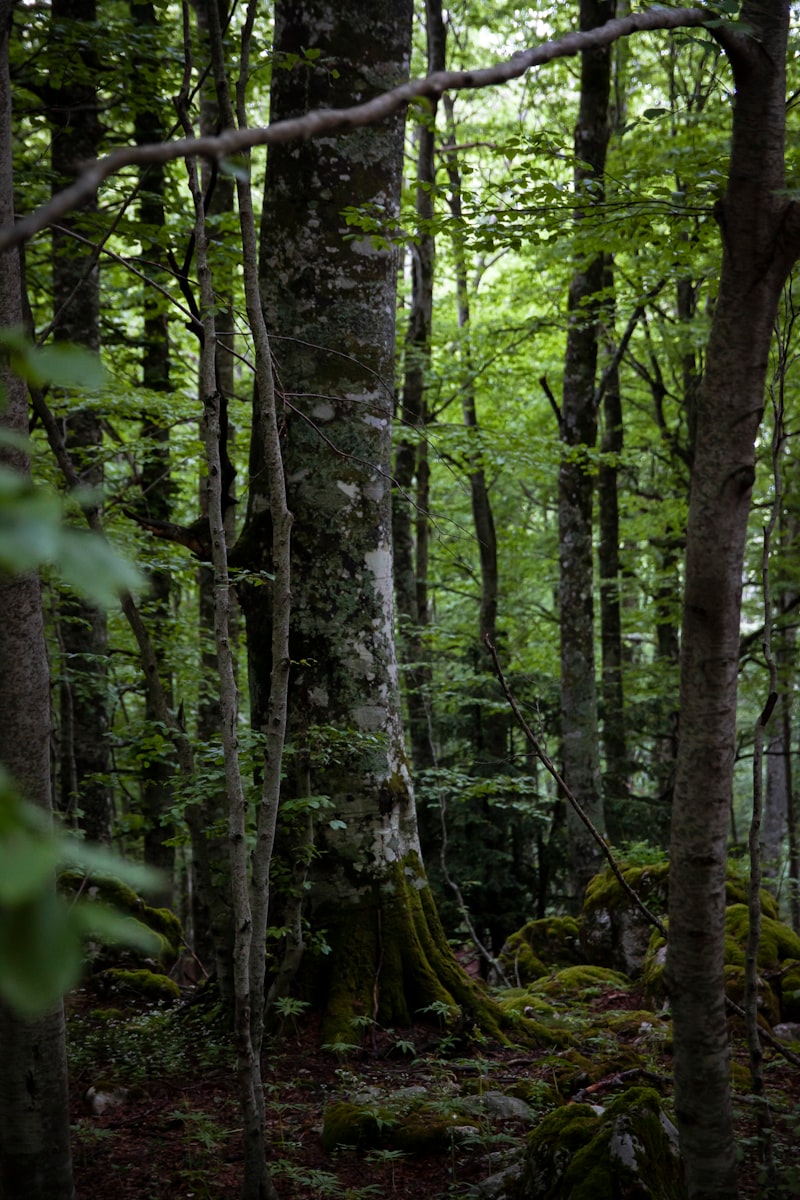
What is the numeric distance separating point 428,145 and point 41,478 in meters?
9.02

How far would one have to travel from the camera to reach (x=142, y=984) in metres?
7.00

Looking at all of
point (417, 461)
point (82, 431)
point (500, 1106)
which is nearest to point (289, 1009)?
point (500, 1106)

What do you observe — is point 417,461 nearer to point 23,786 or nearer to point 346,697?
point 346,697

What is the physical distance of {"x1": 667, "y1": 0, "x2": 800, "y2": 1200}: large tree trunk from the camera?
2266mm

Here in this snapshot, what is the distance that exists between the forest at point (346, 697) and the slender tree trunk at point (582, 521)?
0.04m

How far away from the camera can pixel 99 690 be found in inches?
296

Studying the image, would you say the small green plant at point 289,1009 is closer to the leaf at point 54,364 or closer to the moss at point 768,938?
the moss at point 768,938

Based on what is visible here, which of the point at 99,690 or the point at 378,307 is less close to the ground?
the point at 378,307

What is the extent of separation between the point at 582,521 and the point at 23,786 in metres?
8.42

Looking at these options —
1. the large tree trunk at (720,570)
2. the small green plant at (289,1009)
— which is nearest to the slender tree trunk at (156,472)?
the small green plant at (289,1009)

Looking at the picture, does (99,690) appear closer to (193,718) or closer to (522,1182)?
(522,1182)

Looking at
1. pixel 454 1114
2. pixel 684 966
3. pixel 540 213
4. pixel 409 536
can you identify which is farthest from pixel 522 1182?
pixel 409 536

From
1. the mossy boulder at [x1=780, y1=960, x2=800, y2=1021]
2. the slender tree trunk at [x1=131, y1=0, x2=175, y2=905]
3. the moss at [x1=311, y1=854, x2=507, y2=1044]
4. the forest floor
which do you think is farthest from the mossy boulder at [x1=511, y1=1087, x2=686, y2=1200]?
the slender tree trunk at [x1=131, y1=0, x2=175, y2=905]

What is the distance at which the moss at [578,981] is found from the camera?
679 cm
